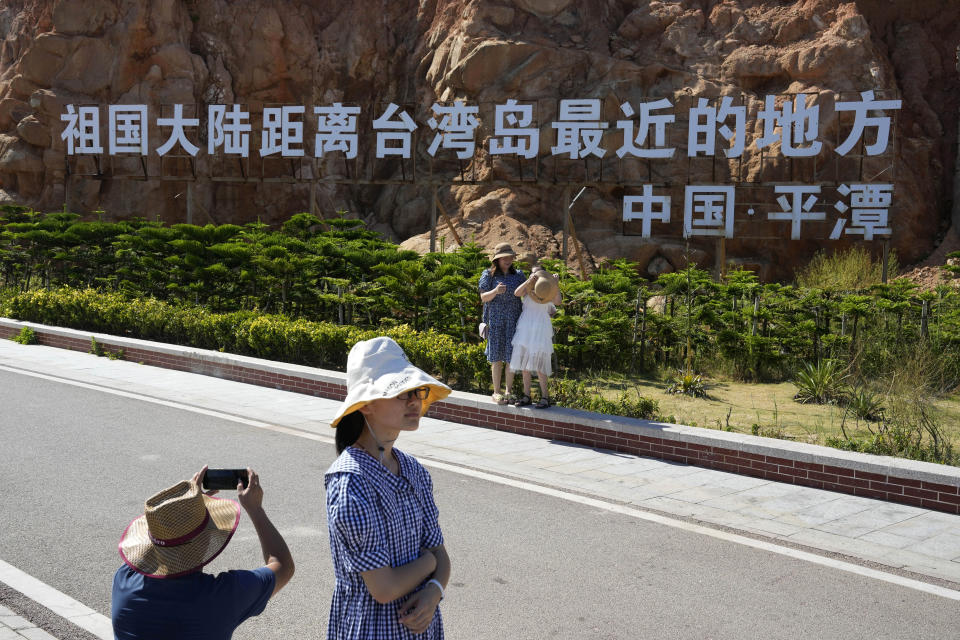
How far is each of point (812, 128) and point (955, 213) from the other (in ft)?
30.5

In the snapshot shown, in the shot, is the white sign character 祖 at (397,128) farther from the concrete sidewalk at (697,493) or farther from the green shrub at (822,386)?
the green shrub at (822,386)

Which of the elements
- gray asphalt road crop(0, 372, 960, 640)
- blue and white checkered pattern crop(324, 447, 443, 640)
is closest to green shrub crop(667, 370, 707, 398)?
gray asphalt road crop(0, 372, 960, 640)

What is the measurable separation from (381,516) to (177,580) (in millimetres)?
681

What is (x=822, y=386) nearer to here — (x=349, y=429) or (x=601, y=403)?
(x=601, y=403)

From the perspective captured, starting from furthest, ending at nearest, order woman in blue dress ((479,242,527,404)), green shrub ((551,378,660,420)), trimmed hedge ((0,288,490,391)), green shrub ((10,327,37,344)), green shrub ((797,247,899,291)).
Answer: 1. green shrub ((797,247,899,291))
2. green shrub ((10,327,37,344))
3. trimmed hedge ((0,288,490,391))
4. green shrub ((551,378,660,420))
5. woman in blue dress ((479,242,527,404))

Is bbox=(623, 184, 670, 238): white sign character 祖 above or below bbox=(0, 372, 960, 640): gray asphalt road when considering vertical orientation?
above

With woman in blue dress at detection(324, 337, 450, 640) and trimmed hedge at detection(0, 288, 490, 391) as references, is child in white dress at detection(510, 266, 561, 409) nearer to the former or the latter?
trimmed hedge at detection(0, 288, 490, 391)

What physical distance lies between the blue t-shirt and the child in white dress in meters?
6.86

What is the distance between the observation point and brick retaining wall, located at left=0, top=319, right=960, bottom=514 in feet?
24.4

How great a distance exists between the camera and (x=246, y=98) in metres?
34.6

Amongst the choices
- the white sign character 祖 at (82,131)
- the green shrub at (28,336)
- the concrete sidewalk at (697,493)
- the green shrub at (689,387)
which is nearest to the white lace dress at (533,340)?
the concrete sidewalk at (697,493)

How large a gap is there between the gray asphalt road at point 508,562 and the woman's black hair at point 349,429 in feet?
7.46

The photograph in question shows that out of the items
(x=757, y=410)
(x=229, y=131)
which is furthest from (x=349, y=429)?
(x=229, y=131)

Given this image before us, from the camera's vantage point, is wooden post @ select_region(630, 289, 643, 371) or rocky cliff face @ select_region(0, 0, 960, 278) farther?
rocky cliff face @ select_region(0, 0, 960, 278)
